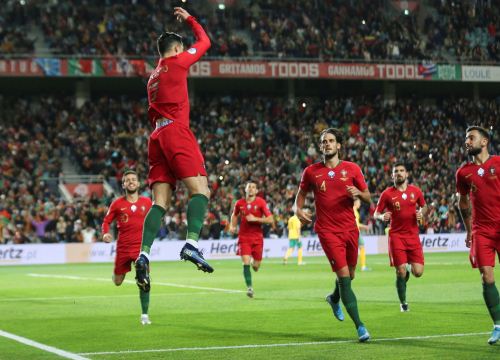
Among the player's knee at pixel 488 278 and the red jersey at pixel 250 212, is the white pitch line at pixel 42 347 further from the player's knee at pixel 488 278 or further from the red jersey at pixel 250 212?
the red jersey at pixel 250 212

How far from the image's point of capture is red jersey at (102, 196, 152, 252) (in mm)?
15625

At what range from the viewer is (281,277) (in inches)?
1021

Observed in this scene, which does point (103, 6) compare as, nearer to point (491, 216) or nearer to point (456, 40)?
point (456, 40)

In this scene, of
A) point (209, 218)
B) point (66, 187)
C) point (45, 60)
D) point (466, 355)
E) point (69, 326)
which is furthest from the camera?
point (45, 60)

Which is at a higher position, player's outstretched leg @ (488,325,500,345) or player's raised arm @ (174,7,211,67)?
player's raised arm @ (174,7,211,67)

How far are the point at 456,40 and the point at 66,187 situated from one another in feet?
84.6

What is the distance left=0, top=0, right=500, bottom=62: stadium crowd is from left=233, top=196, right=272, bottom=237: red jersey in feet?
88.0

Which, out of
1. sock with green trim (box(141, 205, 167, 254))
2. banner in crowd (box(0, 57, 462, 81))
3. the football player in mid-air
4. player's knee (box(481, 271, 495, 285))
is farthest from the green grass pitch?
banner in crowd (box(0, 57, 462, 81))

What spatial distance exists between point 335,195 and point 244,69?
3627 centimetres

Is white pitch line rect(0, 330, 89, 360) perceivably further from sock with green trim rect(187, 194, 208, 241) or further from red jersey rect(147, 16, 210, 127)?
red jersey rect(147, 16, 210, 127)

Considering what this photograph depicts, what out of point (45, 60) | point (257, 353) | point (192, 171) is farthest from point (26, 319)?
point (45, 60)

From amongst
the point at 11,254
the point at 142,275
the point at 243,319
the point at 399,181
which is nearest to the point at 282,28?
the point at 11,254

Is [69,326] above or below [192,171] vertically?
below

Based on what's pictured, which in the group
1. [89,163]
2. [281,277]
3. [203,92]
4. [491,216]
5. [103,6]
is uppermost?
[103,6]
